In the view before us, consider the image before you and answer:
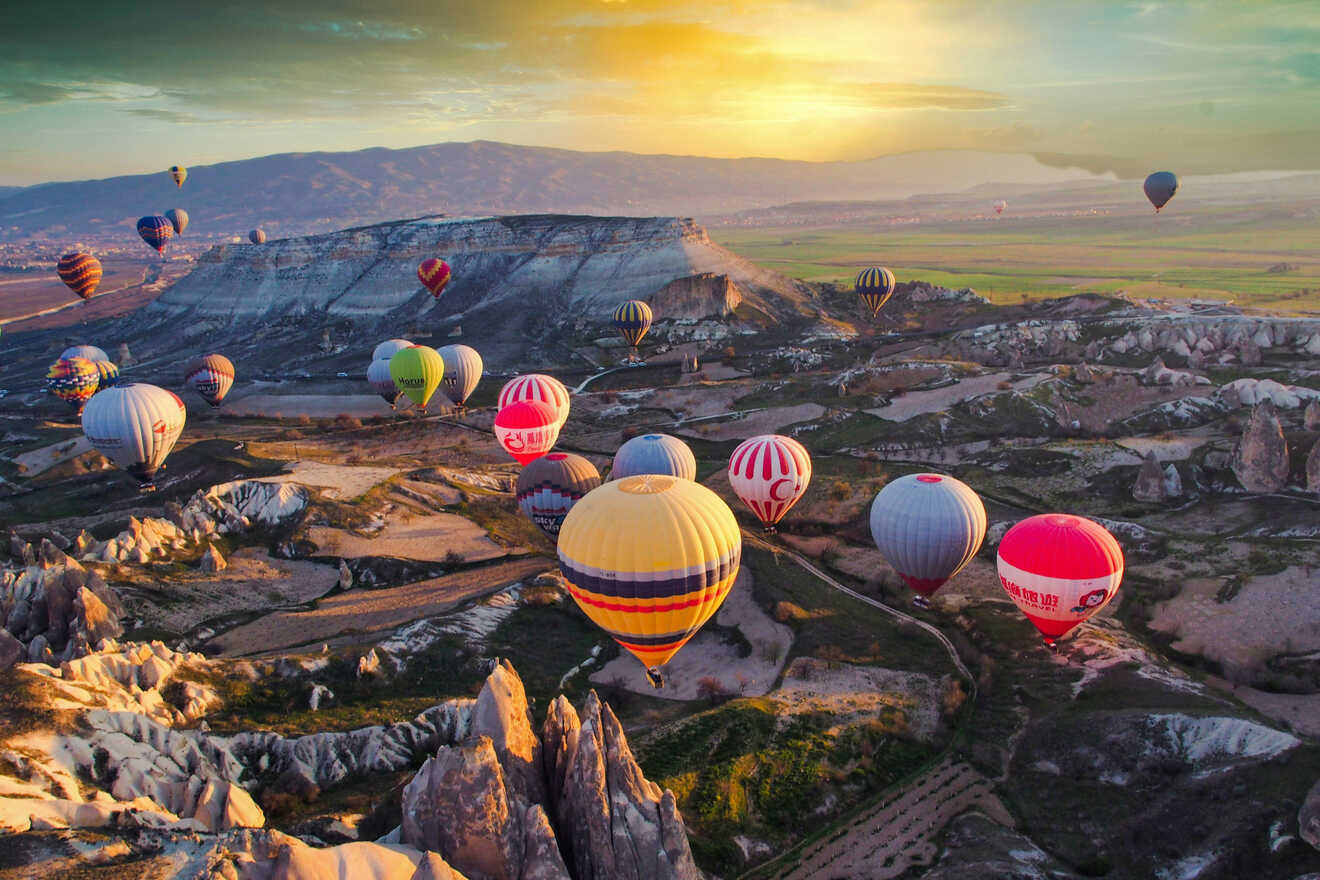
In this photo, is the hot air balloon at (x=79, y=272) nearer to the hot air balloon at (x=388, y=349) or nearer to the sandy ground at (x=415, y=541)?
the hot air balloon at (x=388, y=349)

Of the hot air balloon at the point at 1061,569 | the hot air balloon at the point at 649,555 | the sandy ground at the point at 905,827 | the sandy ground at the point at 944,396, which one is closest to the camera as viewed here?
the sandy ground at the point at 905,827

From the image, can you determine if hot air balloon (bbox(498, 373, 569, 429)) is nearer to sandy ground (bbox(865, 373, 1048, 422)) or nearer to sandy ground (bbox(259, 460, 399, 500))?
sandy ground (bbox(259, 460, 399, 500))

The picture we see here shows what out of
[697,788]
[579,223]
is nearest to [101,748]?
[697,788]

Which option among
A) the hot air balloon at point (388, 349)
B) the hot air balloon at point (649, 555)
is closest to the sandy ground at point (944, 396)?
the hot air balloon at point (649, 555)

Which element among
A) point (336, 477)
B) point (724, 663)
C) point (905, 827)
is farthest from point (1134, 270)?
Answer: point (905, 827)

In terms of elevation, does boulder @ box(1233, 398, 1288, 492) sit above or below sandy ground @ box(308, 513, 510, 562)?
above

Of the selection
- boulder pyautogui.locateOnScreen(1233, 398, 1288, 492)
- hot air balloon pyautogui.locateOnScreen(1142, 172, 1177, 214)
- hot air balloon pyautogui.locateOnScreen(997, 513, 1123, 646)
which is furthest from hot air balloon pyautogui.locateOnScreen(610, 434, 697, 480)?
hot air balloon pyautogui.locateOnScreen(1142, 172, 1177, 214)
